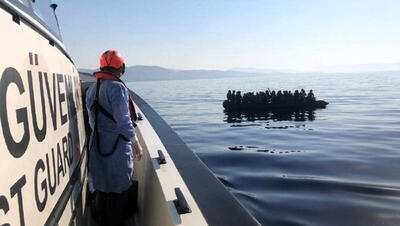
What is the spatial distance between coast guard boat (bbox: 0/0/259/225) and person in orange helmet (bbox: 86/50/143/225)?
0.31m

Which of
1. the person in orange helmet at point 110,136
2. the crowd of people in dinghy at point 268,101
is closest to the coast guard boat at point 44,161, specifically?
the person in orange helmet at point 110,136

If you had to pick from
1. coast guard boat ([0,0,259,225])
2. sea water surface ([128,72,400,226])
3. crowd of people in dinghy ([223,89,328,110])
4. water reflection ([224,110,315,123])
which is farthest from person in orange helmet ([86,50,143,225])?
crowd of people in dinghy ([223,89,328,110])

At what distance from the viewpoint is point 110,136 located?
319cm

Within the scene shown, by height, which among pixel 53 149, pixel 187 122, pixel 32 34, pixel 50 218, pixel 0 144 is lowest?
pixel 187 122

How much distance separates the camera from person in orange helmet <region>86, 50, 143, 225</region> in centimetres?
311

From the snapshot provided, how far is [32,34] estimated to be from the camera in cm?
168

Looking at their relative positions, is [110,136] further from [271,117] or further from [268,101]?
[268,101]

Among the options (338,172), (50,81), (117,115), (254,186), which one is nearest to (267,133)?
(338,172)

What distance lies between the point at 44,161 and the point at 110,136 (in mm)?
1523

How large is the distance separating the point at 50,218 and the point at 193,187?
127 centimetres

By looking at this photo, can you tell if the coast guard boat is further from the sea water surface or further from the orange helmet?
the sea water surface

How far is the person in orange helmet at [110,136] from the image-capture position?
311 cm

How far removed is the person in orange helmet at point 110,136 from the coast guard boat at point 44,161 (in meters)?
0.31

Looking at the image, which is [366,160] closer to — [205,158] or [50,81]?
[205,158]
